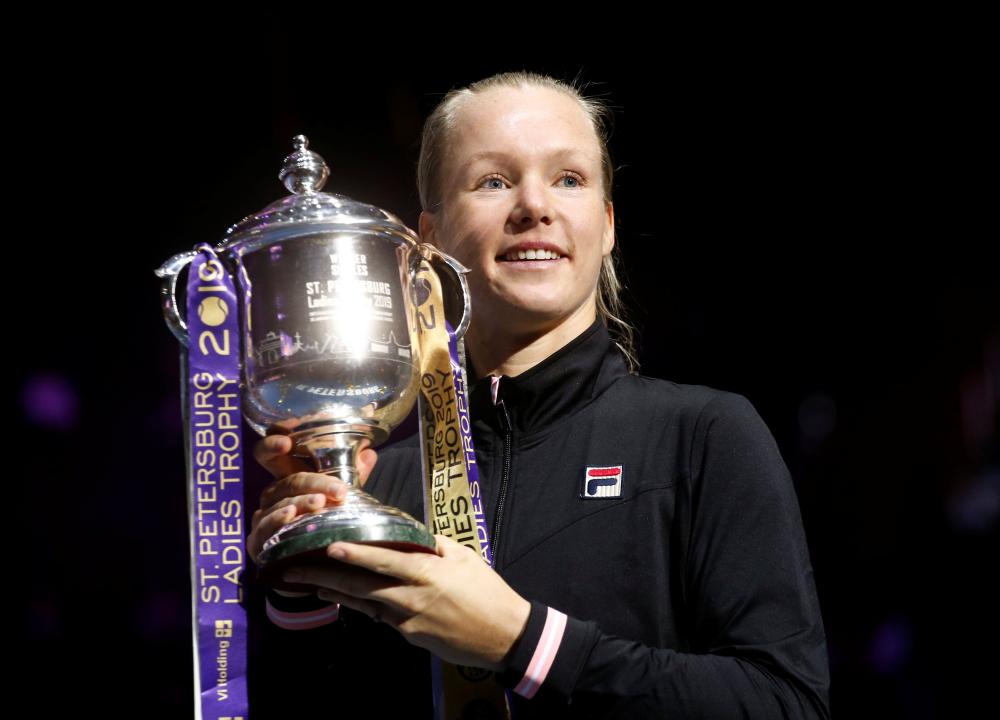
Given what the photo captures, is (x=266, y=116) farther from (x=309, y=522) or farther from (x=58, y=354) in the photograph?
(x=309, y=522)

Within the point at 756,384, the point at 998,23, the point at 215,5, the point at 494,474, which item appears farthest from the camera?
the point at 756,384

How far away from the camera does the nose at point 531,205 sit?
124cm

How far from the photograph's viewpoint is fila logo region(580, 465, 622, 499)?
3.73 ft

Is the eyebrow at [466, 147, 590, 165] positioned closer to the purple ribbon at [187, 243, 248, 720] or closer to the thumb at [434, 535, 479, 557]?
the purple ribbon at [187, 243, 248, 720]

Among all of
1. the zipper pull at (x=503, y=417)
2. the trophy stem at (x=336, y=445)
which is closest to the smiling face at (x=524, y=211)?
the zipper pull at (x=503, y=417)

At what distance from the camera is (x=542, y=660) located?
0.92m

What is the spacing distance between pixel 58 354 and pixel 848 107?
212 centimetres

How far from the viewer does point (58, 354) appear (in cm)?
253

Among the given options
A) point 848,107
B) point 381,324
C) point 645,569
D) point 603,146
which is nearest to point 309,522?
point 381,324

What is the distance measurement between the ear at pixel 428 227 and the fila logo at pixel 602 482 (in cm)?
42

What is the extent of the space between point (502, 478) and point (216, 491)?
0.33 metres

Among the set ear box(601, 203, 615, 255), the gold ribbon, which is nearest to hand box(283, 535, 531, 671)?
the gold ribbon

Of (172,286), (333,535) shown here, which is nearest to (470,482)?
(333,535)

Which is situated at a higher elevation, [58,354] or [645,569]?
[58,354]
